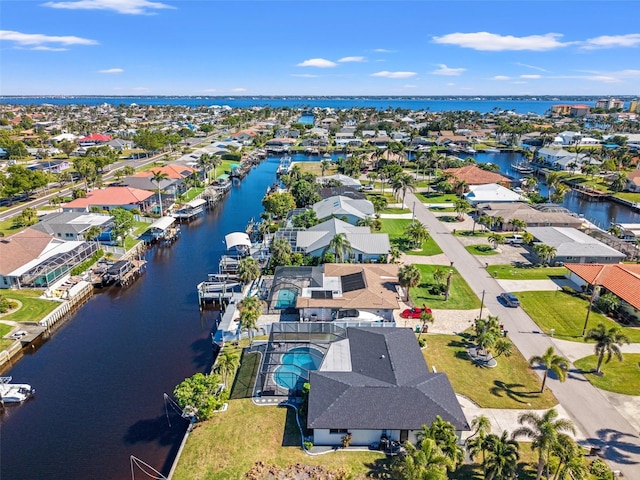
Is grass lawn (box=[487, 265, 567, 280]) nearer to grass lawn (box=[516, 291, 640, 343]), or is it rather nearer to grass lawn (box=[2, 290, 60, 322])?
grass lawn (box=[516, 291, 640, 343])

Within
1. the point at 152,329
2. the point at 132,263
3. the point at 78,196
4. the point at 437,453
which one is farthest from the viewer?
the point at 78,196

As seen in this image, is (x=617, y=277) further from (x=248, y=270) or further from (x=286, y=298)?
(x=248, y=270)

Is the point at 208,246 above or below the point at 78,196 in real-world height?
below

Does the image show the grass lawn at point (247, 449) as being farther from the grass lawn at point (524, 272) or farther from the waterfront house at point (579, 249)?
the waterfront house at point (579, 249)

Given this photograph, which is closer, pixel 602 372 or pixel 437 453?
pixel 437 453

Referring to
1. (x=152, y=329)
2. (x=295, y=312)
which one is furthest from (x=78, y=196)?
(x=295, y=312)

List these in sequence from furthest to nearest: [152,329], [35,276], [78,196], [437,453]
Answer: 1. [78,196]
2. [35,276]
3. [152,329]
4. [437,453]

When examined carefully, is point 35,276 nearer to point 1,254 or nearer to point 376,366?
point 1,254
